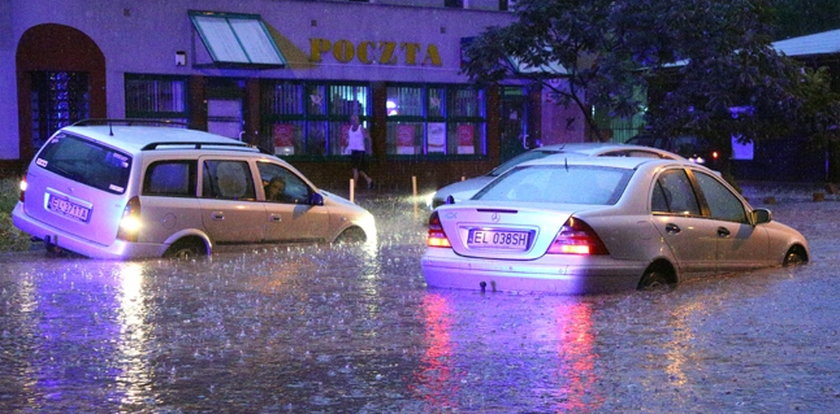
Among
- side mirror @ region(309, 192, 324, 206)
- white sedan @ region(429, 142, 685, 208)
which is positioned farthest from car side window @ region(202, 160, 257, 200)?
white sedan @ region(429, 142, 685, 208)

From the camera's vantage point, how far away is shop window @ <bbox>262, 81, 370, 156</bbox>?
36372mm

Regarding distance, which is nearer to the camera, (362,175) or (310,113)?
(362,175)

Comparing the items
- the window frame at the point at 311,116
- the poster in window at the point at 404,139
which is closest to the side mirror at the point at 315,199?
→ the window frame at the point at 311,116

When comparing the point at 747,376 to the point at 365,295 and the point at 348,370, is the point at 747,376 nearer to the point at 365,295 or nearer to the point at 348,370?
the point at 348,370

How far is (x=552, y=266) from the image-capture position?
12.0 metres

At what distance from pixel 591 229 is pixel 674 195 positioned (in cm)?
159

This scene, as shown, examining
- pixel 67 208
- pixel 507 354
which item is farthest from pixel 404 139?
pixel 507 354

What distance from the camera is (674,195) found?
13234 mm

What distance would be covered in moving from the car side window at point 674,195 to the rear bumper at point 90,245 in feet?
18.8

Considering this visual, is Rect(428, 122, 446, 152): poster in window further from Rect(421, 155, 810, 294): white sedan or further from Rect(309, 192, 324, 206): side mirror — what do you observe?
Rect(421, 155, 810, 294): white sedan

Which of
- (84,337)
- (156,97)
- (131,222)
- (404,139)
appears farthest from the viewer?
(404,139)

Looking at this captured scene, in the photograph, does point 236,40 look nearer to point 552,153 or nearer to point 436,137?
point 436,137

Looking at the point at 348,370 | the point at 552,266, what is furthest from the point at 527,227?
the point at 348,370

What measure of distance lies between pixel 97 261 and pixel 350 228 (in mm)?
3643
